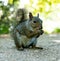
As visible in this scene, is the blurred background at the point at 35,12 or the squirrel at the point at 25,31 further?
the blurred background at the point at 35,12

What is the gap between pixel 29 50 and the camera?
574 cm

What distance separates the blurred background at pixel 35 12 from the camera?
8.83 m

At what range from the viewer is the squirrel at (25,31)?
17.8 ft

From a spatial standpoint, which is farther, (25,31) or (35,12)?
(35,12)

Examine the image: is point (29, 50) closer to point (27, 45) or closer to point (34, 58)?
point (27, 45)

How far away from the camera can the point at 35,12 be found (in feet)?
29.6

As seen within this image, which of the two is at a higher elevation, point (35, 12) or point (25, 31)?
point (25, 31)

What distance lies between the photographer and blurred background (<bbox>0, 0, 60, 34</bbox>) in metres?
8.83

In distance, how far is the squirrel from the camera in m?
5.43

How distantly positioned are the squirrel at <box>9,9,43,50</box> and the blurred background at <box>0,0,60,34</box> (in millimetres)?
2100

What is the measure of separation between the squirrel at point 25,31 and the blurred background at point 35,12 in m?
2.10

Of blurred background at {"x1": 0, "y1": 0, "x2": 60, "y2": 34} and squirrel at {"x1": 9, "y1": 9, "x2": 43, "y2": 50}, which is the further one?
blurred background at {"x1": 0, "y1": 0, "x2": 60, "y2": 34}

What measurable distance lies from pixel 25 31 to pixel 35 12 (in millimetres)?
3441

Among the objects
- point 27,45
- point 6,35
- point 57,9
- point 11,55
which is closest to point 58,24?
point 57,9
